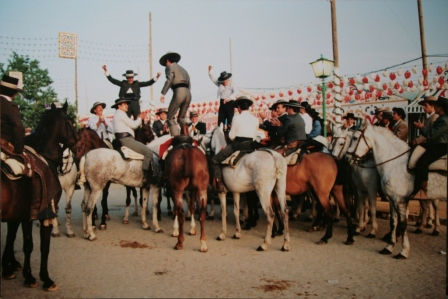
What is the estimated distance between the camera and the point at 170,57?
31.6 feet

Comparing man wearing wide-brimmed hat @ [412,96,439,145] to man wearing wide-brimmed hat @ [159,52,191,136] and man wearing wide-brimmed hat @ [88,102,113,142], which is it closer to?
man wearing wide-brimmed hat @ [159,52,191,136]

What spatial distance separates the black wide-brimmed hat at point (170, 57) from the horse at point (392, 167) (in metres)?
4.50

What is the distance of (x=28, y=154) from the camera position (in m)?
5.87

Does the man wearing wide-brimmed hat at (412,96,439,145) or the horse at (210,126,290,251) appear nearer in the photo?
the man wearing wide-brimmed hat at (412,96,439,145)

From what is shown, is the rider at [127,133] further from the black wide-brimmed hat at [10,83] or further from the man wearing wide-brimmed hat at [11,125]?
the man wearing wide-brimmed hat at [11,125]

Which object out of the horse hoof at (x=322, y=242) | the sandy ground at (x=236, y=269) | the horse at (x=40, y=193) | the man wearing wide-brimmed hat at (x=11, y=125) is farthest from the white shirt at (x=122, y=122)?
the horse hoof at (x=322, y=242)

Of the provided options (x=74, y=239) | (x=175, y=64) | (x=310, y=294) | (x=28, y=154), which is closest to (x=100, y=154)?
(x=74, y=239)

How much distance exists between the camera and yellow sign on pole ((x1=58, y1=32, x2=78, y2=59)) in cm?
2215

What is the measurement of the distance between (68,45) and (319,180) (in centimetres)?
1870

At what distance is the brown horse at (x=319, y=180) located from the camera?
861 centimetres

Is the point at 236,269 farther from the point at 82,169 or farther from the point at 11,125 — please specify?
the point at 82,169

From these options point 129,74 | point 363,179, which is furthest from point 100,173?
point 363,179

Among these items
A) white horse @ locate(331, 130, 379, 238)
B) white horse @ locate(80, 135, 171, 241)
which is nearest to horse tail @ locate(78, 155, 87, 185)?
white horse @ locate(80, 135, 171, 241)

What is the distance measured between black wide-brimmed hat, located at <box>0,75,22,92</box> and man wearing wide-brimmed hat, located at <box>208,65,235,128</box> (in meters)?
6.01
